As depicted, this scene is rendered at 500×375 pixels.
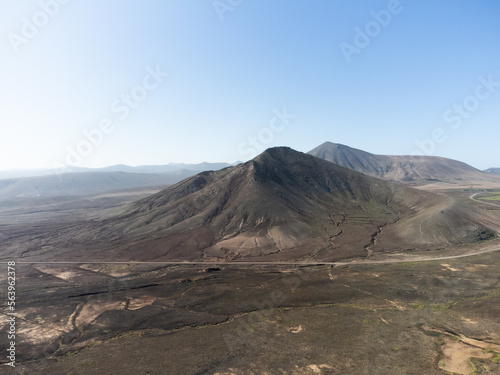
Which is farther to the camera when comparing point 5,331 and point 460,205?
point 460,205

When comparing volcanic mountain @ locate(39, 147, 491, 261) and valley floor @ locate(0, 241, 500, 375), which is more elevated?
volcanic mountain @ locate(39, 147, 491, 261)

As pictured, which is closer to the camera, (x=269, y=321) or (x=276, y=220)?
(x=269, y=321)

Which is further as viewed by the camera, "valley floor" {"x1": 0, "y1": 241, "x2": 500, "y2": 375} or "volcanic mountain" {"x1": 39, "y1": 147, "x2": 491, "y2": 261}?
"volcanic mountain" {"x1": 39, "y1": 147, "x2": 491, "y2": 261}

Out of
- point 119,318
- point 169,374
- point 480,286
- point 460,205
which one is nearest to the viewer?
point 169,374

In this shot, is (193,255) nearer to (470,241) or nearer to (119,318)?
Result: (119,318)

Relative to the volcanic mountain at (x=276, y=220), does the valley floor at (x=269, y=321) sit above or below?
below

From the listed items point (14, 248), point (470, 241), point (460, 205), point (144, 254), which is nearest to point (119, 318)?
point (144, 254)

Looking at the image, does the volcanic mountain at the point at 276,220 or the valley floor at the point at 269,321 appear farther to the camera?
the volcanic mountain at the point at 276,220

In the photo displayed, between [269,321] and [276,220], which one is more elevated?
[276,220]
